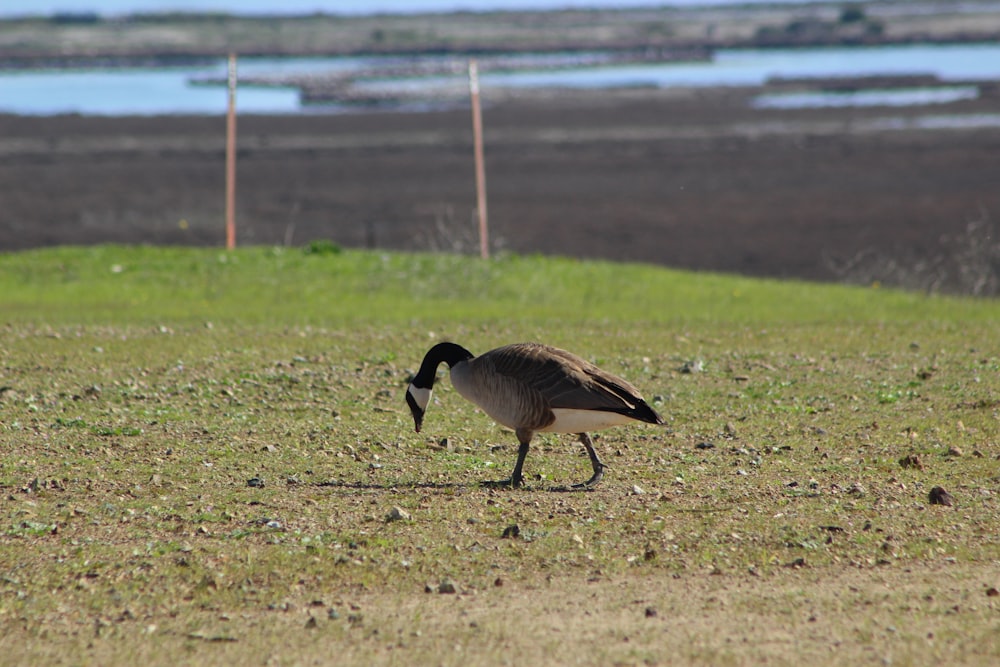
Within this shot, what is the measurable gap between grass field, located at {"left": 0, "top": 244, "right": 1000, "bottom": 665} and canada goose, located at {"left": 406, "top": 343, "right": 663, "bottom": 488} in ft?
1.95

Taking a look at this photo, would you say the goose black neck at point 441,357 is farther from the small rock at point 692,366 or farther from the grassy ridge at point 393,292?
the grassy ridge at point 393,292

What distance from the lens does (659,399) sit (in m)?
13.1

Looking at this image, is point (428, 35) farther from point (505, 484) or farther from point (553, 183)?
point (505, 484)

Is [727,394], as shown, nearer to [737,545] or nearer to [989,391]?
[989,391]

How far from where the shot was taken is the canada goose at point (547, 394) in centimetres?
920

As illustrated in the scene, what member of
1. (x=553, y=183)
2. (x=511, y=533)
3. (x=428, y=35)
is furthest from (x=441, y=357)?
(x=428, y=35)

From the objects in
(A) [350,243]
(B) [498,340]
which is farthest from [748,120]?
(B) [498,340]

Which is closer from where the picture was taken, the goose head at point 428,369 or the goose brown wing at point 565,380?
the goose brown wing at point 565,380

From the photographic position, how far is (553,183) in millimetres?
43281

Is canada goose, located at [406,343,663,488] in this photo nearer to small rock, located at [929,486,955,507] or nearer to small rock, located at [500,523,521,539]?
small rock, located at [500,523,521,539]

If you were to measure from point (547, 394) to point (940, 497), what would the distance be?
3041mm

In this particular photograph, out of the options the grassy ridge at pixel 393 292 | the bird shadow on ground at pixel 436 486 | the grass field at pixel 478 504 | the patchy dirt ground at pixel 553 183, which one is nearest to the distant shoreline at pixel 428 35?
the patchy dirt ground at pixel 553 183

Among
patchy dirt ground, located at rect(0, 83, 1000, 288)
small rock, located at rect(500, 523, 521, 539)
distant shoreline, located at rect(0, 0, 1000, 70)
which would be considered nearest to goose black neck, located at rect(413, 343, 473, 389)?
small rock, located at rect(500, 523, 521, 539)

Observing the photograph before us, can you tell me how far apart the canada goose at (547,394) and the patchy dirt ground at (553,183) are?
659 inches
